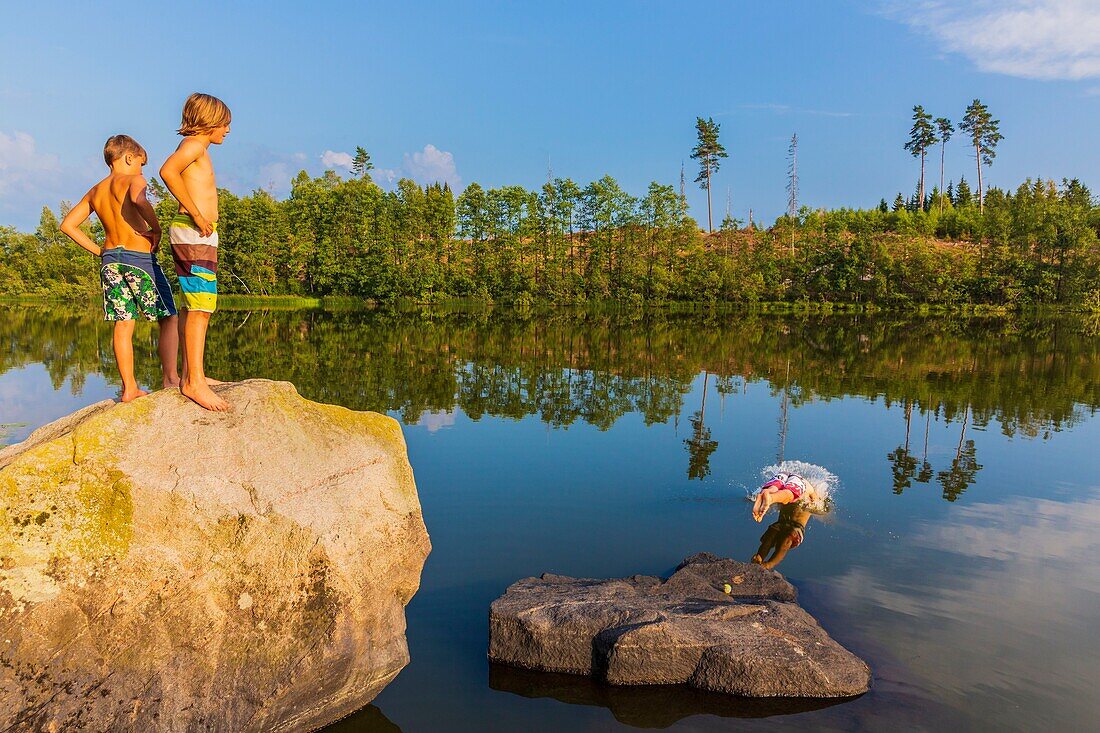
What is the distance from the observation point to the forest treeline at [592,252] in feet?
175

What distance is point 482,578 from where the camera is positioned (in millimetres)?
6906

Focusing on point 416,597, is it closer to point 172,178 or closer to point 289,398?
point 289,398

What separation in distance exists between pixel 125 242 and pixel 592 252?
193ft

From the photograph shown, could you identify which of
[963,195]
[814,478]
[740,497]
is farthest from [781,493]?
[963,195]

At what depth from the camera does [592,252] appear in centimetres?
6253

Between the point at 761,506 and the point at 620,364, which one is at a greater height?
the point at 620,364

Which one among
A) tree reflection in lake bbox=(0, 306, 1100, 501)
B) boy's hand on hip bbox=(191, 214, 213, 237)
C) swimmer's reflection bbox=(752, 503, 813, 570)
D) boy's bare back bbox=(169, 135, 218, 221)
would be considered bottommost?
swimmer's reflection bbox=(752, 503, 813, 570)

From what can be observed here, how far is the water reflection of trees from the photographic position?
51.1 ft

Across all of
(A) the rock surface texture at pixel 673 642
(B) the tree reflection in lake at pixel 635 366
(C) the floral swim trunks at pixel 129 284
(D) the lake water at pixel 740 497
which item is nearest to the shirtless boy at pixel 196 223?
(C) the floral swim trunks at pixel 129 284

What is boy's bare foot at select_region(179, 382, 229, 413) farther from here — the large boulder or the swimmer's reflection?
the swimmer's reflection

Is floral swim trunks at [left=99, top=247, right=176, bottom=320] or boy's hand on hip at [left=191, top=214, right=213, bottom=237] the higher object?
boy's hand on hip at [left=191, top=214, right=213, bottom=237]

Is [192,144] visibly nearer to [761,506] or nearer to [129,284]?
[129,284]

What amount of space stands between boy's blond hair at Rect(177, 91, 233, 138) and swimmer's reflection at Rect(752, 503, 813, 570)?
6.67m

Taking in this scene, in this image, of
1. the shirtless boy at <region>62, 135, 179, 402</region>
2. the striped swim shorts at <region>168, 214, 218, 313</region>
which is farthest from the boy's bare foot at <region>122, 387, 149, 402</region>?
the striped swim shorts at <region>168, 214, 218, 313</region>
